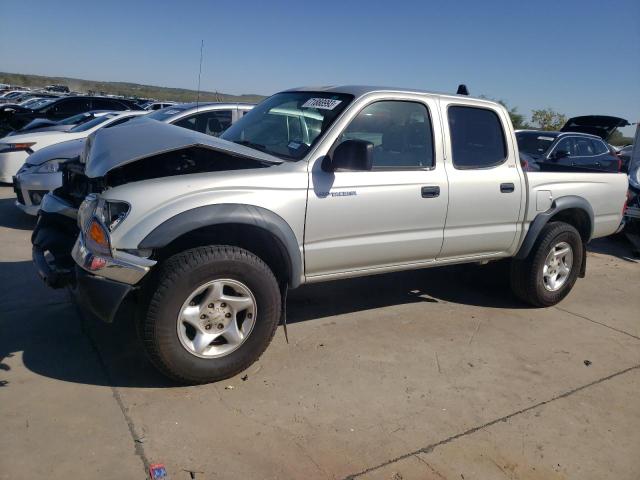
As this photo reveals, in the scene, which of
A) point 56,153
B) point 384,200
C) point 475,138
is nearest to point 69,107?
point 56,153

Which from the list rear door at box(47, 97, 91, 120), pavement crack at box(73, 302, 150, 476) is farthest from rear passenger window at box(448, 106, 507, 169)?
rear door at box(47, 97, 91, 120)

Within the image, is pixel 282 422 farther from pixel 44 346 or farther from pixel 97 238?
pixel 44 346

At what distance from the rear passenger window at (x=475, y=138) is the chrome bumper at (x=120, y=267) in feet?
8.42

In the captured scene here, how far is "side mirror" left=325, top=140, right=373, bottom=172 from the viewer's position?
3607 mm

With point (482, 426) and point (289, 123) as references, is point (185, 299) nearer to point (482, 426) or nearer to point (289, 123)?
point (289, 123)

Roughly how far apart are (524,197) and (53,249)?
379 centimetres

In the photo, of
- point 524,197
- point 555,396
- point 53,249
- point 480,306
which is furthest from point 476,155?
point 53,249

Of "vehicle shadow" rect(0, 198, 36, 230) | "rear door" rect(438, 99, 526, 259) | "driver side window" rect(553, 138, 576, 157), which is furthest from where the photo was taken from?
"driver side window" rect(553, 138, 576, 157)

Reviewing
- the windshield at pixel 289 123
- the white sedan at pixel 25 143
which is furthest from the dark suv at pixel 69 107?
the windshield at pixel 289 123

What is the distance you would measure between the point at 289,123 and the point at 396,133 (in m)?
0.82

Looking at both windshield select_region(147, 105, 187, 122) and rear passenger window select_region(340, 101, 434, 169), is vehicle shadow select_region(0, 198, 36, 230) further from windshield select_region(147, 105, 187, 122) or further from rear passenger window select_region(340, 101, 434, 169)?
rear passenger window select_region(340, 101, 434, 169)

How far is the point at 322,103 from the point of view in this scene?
163 inches

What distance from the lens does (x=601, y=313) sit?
17.8 ft

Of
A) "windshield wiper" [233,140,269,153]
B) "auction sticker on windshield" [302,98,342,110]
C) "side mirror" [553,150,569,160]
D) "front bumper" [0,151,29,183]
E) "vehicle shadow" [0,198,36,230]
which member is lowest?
"vehicle shadow" [0,198,36,230]
